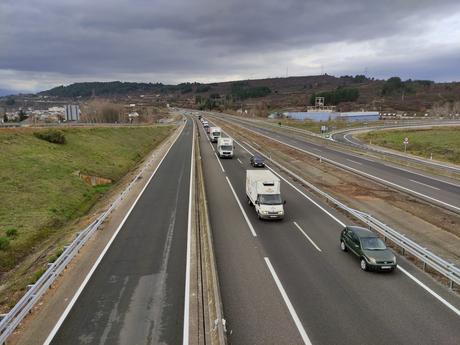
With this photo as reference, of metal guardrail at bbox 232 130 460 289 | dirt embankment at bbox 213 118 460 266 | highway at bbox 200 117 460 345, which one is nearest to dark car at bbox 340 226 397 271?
highway at bbox 200 117 460 345

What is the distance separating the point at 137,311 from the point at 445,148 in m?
75.5

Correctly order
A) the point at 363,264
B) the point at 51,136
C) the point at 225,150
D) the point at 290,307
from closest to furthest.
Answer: the point at 290,307 < the point at 363,264 < the point at 51,136 < the point at 225,150

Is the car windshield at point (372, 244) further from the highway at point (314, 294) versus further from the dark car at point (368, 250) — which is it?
the highway at point (314, 294)

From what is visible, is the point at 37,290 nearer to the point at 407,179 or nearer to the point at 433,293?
the point at 433,293

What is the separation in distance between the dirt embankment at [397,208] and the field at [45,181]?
74.9 ft

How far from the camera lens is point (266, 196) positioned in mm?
27938

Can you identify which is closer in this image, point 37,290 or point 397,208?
point 37,290

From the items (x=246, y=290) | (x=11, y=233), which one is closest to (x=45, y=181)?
(x=11, y=233)

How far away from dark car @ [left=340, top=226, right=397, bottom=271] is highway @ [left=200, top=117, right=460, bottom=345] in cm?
44

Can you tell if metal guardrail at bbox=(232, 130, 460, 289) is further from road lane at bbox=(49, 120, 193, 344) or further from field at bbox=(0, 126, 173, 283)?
field at bbox=(0, 126, 173, 283)

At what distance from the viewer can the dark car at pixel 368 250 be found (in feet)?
61.0

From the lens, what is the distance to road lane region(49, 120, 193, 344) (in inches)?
527

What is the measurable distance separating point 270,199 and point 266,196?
41 centimetres

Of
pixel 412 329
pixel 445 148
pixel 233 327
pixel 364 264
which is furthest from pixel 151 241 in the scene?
pixel 445 148
